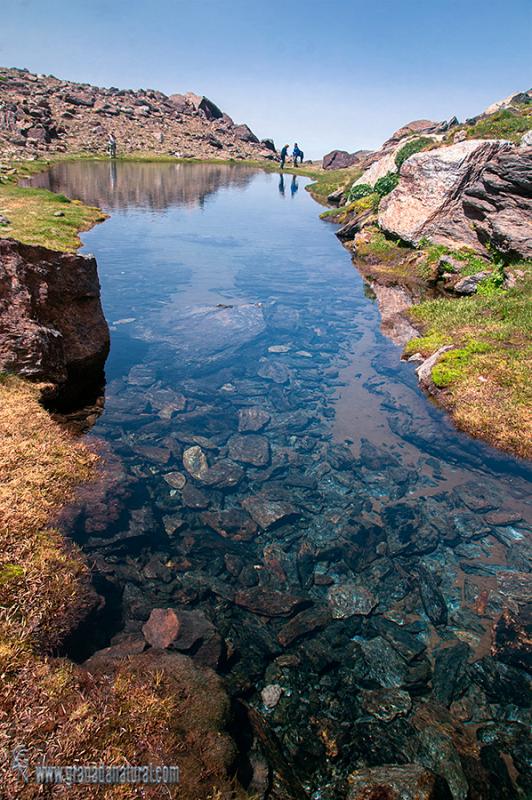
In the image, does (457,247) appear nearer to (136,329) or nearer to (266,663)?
(136,329)

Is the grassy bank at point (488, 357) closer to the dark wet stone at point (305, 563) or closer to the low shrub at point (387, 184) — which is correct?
the dark wet stone at point (305, 563)

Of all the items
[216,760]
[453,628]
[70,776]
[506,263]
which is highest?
[506,263]

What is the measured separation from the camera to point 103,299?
22.9m

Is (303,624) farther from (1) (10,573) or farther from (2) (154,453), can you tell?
(2) (154,453)

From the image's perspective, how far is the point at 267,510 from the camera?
10.6 metres

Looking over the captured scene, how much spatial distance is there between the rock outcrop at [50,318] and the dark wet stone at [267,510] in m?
6.34

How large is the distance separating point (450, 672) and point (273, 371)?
12.0m

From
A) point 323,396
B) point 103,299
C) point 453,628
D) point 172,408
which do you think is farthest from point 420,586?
point 103,299

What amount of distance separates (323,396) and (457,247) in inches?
709

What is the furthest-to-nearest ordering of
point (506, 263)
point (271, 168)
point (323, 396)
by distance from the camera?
point (271, 168) < point (506, 263) < point (323, 396)

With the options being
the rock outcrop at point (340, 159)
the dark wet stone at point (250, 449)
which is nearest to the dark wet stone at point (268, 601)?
the dark wet stone at point (250, 449)

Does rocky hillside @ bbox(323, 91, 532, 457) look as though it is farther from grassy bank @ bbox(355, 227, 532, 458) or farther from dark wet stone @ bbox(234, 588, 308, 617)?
dark wet stone @ bbox(234, 588, 308, 617)

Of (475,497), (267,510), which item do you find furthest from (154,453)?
(475,497)

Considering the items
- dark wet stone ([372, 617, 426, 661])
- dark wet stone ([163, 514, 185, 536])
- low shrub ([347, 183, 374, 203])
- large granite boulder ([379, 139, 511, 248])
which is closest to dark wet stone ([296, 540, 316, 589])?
dark wet stone ([372, 617, 426, 661])
